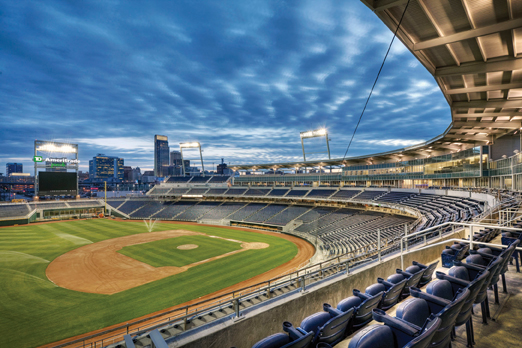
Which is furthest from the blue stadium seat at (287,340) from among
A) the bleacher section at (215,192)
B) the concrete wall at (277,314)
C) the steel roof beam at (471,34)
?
the bleacher section at (215,192)

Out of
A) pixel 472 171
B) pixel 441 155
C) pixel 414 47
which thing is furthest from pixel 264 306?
pixel 441 155

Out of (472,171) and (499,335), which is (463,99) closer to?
(499,335)

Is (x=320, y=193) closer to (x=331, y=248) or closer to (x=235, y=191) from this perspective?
(x=235, y=191)

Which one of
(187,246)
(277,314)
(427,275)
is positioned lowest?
(187,246)

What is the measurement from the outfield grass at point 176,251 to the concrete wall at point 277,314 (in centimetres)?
2205

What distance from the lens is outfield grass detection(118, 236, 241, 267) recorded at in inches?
1027

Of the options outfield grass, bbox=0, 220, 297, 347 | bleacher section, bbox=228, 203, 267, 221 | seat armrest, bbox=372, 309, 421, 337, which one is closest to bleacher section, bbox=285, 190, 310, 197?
bleacher section, bbox=228, 203, 267, 221

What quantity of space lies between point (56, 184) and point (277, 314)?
68.5 m

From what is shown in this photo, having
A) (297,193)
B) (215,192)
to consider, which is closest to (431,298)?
(297,193)

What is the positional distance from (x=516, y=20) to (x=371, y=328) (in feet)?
28.4

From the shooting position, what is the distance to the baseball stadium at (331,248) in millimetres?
4098

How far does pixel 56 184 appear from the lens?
54562 mm

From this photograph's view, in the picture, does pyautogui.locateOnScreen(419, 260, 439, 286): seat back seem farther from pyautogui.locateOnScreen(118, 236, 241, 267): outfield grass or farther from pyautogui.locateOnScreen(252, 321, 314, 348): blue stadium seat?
pyautogui.locateOnScreen(118, 236, 241, 267): outfield grass

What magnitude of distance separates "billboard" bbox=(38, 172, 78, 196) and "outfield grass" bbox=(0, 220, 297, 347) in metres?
23.9
